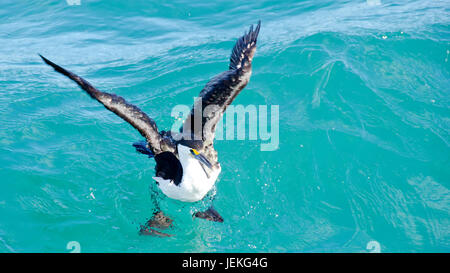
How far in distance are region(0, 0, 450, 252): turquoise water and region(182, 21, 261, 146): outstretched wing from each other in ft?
3.49

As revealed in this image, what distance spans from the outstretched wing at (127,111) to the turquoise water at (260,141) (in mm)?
1347

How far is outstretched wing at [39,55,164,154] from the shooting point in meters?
5.79

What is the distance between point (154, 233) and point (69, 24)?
1041 cm

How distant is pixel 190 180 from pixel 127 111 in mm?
1385

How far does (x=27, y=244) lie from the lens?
6.71 metres

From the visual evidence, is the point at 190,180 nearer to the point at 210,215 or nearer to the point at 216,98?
the point at 210,215

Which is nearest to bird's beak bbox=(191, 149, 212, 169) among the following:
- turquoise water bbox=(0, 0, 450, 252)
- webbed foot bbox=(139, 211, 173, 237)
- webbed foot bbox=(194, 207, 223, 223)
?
webbed foot bbox=(194, 207, 223, 223)

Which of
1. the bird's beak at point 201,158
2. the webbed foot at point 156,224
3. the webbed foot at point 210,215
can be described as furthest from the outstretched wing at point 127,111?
the webbed foot at point 210,215

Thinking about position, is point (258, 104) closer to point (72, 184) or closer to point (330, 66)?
point (330, 66)

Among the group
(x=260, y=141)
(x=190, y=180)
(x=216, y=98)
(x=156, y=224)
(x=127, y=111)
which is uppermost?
(x=260, y=141)

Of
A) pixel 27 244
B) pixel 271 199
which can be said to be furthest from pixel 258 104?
pixel 27 244

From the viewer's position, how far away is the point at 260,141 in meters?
8.67

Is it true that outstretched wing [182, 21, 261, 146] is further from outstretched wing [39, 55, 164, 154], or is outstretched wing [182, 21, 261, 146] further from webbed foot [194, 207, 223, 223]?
webbed foot [194, 207, 223, 223]

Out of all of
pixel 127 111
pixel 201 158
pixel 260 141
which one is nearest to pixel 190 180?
pixel 201 158
